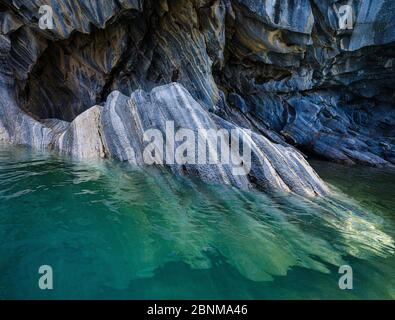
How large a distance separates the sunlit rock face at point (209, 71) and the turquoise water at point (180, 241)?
2.96 m

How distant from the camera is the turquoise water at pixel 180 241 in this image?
3.67 m

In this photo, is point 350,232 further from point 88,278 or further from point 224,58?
point 224,58

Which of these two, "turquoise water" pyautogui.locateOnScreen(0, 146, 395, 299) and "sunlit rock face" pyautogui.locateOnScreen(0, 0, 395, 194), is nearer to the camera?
"turquoise water" pyautogui.locateOnScreen(0, 146, 395, 299)

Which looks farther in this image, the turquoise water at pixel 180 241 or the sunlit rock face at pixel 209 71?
the sunlit rock face at pixel 209 71

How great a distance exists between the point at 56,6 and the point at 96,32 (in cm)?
315

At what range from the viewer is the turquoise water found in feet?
12.1

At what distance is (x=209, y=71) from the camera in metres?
18.5

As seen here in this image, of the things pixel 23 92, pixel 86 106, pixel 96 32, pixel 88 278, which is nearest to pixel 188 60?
pixel 96 32

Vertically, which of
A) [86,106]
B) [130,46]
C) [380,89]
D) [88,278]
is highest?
[130,46]

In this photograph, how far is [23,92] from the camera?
57.0 feet

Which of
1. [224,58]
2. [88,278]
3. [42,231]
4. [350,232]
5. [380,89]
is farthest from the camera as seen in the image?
[380,89]

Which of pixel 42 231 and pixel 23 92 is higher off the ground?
pixel 23 92

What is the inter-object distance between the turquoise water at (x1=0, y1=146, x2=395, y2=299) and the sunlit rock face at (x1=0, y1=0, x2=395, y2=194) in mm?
2957
